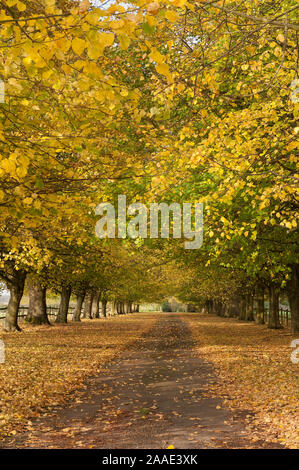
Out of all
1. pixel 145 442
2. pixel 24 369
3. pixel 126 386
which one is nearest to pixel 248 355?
pixel 126 386

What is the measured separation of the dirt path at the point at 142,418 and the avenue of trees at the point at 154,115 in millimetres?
3223

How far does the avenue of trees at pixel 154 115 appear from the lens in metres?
4.65

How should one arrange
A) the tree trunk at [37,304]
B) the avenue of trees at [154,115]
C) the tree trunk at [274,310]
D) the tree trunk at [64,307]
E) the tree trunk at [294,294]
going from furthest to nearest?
1. the tree trunk at [64,307]
2. the tree trunk at [37,304]
3. the tree trunk at [274,310]
4. the tree trunk at [294,294]
5. the avenue of trees at [154,115]

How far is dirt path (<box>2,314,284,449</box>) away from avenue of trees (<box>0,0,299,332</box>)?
3.22 metres

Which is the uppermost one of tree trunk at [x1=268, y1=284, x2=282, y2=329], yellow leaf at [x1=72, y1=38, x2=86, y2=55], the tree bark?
yellow leaf at [x1=72, y1=38, x2=86, y2=55]

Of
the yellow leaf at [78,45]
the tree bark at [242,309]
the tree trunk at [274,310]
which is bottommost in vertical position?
the tree bark at [242,309]

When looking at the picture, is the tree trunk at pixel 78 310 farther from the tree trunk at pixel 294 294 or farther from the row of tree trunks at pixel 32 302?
the tree trunk at pixel 294 294

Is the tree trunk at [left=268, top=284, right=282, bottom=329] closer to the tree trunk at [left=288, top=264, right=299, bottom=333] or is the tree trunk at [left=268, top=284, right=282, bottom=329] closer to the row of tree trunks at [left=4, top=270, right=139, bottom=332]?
the tree trunk at [left=288, top=264, right=299, bottom=333]

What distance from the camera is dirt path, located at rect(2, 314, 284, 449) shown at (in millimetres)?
6164

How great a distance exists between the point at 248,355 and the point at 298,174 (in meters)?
8.34

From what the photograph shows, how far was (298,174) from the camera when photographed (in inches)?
403

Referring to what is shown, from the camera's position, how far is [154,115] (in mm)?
12594

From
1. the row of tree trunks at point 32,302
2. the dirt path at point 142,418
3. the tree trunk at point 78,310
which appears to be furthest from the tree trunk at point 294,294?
the tree trunk at point 78,310

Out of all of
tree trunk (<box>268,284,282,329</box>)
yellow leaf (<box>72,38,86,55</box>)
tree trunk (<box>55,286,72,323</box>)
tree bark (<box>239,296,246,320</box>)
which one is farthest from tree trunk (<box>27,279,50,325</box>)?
yellow leaf (<box>72,38,86,55</box>)
